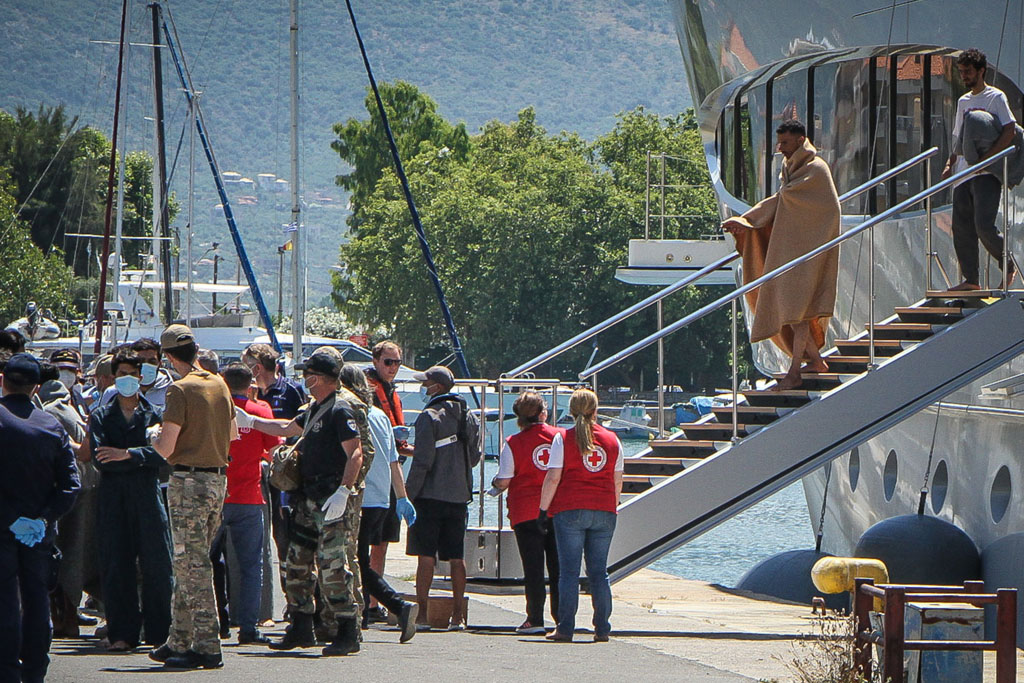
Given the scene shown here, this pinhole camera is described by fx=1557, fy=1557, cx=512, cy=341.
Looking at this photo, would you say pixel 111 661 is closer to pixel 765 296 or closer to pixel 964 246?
pixel 765 296

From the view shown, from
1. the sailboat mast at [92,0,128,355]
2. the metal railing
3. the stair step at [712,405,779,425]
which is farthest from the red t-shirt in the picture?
the sailboat mast at [92,0,128,355]

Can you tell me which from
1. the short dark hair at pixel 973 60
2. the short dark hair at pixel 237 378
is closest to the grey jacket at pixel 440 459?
the short dark hair at pixel 237 378

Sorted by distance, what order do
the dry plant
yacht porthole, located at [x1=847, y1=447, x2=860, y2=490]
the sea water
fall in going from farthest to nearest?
the sea water < yacht porthole, located at [x1=847, y1=447, x2=860, y2=490] < the dry plant

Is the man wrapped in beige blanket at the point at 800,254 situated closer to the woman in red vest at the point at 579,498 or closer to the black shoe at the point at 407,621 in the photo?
the woman in red vest at the point at 579,498

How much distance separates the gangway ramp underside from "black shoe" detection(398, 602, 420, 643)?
194 centimetres

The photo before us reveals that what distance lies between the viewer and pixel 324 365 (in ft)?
26.9

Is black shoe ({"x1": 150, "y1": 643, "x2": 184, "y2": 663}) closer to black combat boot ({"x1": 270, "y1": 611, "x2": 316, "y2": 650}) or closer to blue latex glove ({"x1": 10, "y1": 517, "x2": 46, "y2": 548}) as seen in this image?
black combat boot ({"x1": 270, "y1": 611, "x2": 316, "y2": 650})

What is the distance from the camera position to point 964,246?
11055mm

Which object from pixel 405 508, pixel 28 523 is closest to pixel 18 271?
pixel 405 508

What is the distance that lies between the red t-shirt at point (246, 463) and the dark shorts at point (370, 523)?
2.13 ft

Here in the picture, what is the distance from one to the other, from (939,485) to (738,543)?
39.7 ft

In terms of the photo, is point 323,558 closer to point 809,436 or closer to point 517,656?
point 517,656

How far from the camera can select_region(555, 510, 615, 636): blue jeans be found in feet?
29.6

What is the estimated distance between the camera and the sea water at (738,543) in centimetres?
2034
